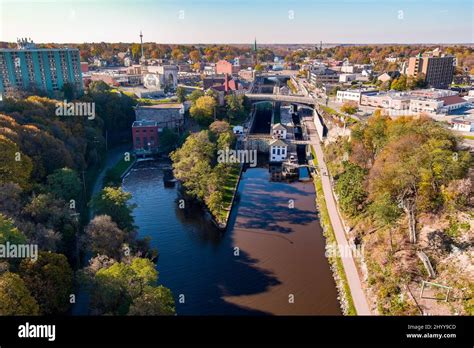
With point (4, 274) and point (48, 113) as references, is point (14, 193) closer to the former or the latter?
point (4, 274)

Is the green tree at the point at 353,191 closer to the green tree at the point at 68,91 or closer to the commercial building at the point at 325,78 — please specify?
the green tree at the point at 68,91

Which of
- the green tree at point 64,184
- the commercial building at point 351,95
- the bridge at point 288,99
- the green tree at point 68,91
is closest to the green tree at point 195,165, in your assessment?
the green tree at point 64,184

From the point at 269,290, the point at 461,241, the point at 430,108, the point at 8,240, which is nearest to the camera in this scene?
the point at 8,240

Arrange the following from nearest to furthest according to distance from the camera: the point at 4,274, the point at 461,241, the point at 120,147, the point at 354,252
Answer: the point at 4,274 → the point at 461,241 → the point at 354,252 → the point at 120,147

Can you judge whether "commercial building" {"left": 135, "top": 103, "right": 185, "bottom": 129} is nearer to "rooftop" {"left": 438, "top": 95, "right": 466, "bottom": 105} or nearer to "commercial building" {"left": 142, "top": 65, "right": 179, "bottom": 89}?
"commercial building" {"left": 142, "top": 65, "right": 179, "bottom": 89}

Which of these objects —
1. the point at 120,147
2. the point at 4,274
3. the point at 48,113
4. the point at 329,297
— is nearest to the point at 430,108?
the point at 329,297

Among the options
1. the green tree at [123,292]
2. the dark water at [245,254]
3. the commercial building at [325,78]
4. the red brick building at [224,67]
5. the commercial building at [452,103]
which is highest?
the red brick building at [224,67]

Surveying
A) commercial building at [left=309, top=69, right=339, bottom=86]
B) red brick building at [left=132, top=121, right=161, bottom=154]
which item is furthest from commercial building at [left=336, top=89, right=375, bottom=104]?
red brick building at [left=132, top=121, right=161, bottom=154]
